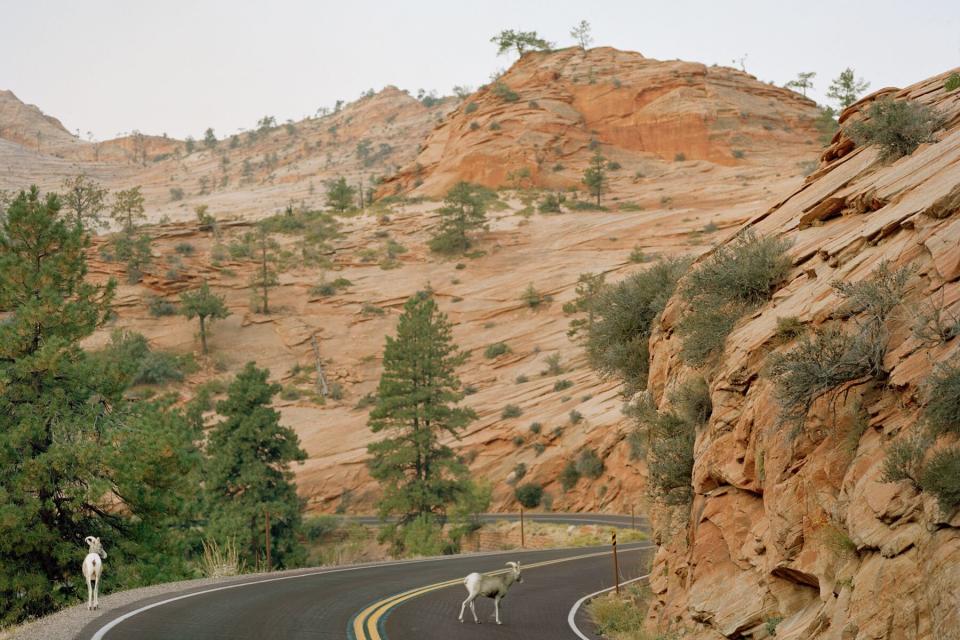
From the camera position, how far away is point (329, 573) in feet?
64.5

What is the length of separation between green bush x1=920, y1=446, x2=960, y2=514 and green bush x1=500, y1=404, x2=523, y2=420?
1484 inches

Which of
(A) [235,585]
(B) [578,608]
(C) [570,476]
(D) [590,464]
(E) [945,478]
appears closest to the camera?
(E) [945,478]

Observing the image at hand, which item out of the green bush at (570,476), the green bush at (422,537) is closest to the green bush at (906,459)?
the green bush at (422,537)

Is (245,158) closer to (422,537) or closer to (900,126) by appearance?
(422,537)

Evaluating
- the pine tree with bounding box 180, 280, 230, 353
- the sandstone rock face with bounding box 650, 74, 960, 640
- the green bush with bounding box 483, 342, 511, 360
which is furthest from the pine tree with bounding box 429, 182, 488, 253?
the sandstone rock face with bounding box 650, 74, 960, 640

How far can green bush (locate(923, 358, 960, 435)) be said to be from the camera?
7.06 m

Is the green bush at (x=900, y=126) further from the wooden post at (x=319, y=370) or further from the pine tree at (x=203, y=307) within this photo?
the pine tree at (x=203, y=307)

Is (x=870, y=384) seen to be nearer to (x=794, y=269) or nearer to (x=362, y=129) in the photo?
(x=794, y=269)

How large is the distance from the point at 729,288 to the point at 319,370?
4982cm

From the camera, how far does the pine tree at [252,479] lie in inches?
1188

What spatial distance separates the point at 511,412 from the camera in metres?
44.7

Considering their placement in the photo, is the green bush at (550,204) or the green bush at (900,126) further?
the green bush at (550,204)

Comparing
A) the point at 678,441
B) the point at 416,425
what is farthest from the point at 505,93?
the point at 678,441

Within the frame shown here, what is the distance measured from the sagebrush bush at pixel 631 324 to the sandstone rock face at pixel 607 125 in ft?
213
